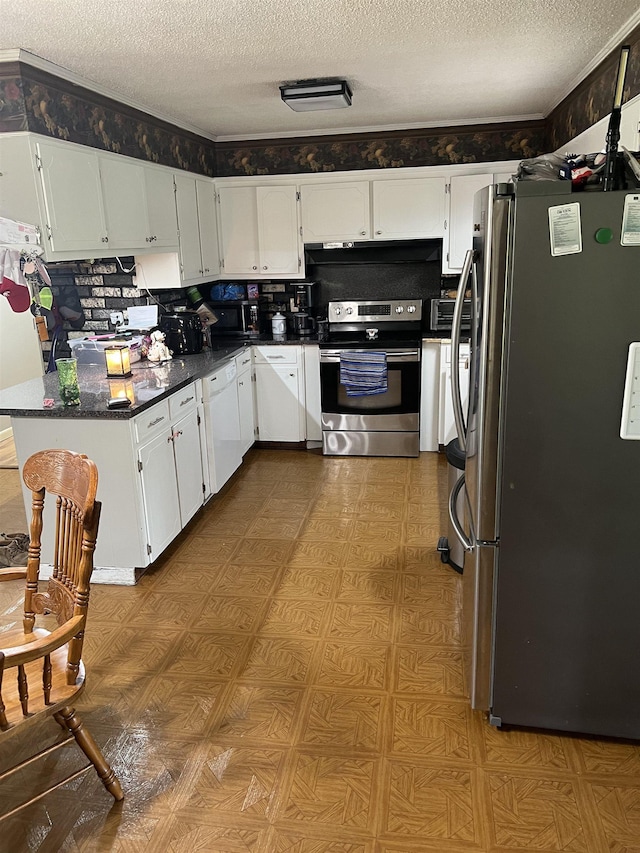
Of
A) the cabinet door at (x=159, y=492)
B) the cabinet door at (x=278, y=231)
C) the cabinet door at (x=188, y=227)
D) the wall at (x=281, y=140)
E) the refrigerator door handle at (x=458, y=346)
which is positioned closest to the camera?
the refrigerator door handle at (x=458, y=346)

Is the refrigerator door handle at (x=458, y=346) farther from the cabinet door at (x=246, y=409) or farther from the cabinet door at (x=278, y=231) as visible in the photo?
the cabinet door at (x=278, y=231)

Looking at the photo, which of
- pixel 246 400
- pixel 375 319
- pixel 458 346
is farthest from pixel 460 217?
pixel 458 346

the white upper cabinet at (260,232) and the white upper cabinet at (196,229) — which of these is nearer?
the white upper cabinet at (196,229)

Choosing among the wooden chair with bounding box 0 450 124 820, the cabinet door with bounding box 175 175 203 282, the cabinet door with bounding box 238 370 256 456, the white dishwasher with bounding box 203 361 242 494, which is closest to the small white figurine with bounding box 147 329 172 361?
the white dishwasher with bounding box 203 361 242 494

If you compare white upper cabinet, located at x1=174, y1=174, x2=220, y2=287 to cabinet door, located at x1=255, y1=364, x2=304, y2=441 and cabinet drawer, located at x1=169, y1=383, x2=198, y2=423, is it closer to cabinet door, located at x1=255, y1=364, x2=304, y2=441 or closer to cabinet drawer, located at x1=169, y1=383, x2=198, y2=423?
cabinet door, located at x1=255, y1=364, x2=304, y2=441

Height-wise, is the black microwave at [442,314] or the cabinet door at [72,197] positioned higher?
the cabinet door at [72,197]

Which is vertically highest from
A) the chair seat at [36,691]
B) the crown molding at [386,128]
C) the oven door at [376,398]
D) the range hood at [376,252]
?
the crown molding at [386,128]

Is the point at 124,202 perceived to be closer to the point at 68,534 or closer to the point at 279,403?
the point at 279,403

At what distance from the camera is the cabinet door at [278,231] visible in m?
5.00

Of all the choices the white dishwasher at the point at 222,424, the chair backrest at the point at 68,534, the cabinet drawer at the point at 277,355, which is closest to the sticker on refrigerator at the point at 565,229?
the chair backrest at the point at 68,534

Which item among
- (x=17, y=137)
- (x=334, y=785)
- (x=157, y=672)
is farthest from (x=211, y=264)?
(x=334, y=785)

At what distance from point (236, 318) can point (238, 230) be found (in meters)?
0.71

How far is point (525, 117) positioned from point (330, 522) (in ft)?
10.9

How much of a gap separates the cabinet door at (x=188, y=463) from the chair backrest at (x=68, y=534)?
1526 millimetres
